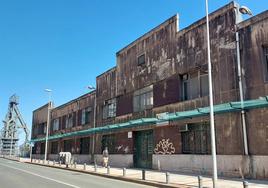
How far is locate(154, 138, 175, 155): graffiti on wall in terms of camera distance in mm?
20692

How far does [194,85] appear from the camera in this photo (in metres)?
19.7

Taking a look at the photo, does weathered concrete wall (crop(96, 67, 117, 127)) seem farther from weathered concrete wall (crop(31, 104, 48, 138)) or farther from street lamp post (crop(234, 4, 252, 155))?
weathered concrete wall (crop(31, 104, 48, 138))

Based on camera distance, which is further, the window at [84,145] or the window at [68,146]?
the window at [68,146]

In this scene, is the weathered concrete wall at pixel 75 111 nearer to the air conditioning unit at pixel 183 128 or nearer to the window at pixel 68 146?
the window at pixel 68 146

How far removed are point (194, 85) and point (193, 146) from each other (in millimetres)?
3896

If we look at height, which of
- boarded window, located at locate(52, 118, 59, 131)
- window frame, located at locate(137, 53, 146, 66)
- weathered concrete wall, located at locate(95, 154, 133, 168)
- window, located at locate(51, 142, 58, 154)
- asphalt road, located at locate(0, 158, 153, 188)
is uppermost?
window frame, located at locate(137, 53, 146, 66)

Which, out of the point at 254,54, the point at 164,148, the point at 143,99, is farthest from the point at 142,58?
the point at 254,54

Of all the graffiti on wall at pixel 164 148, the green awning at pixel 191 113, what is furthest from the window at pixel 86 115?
the graffiti on wall at pixel 164 148

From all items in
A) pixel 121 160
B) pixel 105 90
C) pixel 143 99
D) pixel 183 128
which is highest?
pixel 105 90

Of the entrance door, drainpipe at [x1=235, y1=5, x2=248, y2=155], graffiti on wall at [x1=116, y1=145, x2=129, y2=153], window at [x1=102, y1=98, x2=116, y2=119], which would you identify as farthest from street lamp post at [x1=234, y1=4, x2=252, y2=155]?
window at [x1=102, y1=98, x2=116, y2=119]

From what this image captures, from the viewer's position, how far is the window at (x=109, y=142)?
2849cm

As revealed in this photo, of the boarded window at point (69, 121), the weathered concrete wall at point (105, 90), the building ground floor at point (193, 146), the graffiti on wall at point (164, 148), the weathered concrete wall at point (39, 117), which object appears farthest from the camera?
the weathered concrete wall at point (39, 117)

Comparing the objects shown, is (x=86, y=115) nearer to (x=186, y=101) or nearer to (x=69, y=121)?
(x=69, y=121)

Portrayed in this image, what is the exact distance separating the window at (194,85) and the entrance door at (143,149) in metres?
5.01
